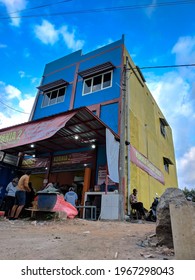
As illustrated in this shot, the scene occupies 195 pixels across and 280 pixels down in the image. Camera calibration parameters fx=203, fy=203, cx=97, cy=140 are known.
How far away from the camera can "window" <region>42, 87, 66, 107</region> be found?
1506 cm

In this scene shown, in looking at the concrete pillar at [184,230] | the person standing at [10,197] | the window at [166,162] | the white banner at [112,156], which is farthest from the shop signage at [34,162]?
the concrete pillar at [184,230]

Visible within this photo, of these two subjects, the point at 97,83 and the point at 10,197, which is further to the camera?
the point at 97,83

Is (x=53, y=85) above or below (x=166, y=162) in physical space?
above

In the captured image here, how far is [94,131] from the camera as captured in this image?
10578 mm

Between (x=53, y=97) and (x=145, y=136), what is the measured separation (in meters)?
7.50

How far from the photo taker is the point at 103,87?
13.0 m

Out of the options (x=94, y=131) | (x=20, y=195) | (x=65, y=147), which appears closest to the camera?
(x=20, y=195)

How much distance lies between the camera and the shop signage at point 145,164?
38.4 feet

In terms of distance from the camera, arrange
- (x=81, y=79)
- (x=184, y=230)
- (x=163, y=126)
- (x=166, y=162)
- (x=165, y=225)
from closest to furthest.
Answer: (x=184, y=230) → (x=165, y=225) → (x=81, y=79) → (x=166, y=162) → (x=163, y=126)

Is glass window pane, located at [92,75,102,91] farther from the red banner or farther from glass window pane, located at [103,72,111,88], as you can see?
the red banner

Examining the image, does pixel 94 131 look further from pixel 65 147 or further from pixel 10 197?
pixel 10 197

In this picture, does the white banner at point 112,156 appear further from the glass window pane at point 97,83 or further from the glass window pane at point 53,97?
the glass window pane at point 53,97

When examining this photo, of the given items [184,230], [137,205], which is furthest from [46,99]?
[184,230]
